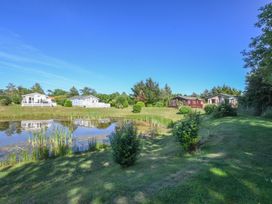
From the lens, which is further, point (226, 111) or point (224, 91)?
point (224, 91)

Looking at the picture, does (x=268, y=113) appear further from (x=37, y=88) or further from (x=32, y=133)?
(x=37, y=88)

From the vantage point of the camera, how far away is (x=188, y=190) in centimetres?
448

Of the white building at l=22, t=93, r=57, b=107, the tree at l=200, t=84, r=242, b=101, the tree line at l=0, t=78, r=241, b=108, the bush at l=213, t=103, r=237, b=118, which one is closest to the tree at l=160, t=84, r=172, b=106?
the tree line at l=0, t=78, r=241, b=108

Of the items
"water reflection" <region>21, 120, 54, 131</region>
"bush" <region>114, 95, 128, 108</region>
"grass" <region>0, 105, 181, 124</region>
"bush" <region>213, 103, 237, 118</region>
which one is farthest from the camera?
"bush" <region>114, 95, 128, 108</region>

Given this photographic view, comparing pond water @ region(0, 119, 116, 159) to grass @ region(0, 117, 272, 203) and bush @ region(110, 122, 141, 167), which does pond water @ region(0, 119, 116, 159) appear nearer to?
grass @ region(0, 117, 272, 203)

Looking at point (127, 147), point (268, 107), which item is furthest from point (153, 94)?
point (127, 147)

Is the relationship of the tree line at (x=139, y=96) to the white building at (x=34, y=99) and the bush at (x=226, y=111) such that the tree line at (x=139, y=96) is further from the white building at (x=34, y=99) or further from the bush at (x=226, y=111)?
the bush at (x=226, y=111)

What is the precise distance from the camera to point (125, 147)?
702 centimetres

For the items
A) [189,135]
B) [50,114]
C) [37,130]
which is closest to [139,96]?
[50,114]

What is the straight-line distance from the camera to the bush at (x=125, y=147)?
697cm

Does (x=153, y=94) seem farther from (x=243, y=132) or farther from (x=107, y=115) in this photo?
(x=243, y=132)

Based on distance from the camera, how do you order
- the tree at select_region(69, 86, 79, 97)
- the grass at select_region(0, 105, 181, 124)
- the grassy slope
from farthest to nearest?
the tree at select_region(69, 86, 79, 97)
the grassy slope
the grass at select_region(0, 105, 181, 124)

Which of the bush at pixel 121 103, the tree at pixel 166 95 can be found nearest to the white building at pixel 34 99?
the bush at pixel 121 103

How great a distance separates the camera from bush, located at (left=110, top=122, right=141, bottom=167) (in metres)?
6.97
